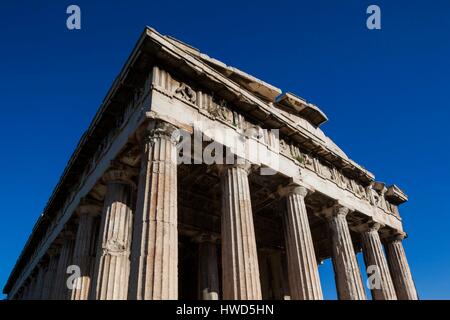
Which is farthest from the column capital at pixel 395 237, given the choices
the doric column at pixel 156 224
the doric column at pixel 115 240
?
the doric column at pixel 156 224

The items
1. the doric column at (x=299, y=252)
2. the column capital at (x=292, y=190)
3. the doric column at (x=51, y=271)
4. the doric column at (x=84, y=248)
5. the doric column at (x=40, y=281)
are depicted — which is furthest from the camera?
the doric column at (x=40, y=281)

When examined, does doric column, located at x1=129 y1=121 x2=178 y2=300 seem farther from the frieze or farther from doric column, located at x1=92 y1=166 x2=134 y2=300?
doric column, located at x1=92 y1=166 x2=134 y2=300

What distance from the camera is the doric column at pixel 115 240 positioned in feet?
37.1

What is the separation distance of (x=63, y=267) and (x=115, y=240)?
21.3 ft

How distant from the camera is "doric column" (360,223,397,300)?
56.6 feet

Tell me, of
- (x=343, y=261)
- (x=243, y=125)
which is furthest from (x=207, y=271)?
(x=243, y=125)

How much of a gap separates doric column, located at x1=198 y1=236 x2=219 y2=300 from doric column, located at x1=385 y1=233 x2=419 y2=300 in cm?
997

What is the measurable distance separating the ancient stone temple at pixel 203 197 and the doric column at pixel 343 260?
0.19ft

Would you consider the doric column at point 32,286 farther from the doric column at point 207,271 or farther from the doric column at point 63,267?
the doric column at point 207,271

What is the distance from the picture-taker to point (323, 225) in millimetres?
21031

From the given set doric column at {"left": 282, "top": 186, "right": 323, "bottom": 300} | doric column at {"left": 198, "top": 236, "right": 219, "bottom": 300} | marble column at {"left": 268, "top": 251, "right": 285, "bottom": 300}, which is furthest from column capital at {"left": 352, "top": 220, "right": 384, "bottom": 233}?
doric column at {"left": 198, "top": 236, "right": 219, "bottom": 300}

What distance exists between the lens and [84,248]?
14.3m
